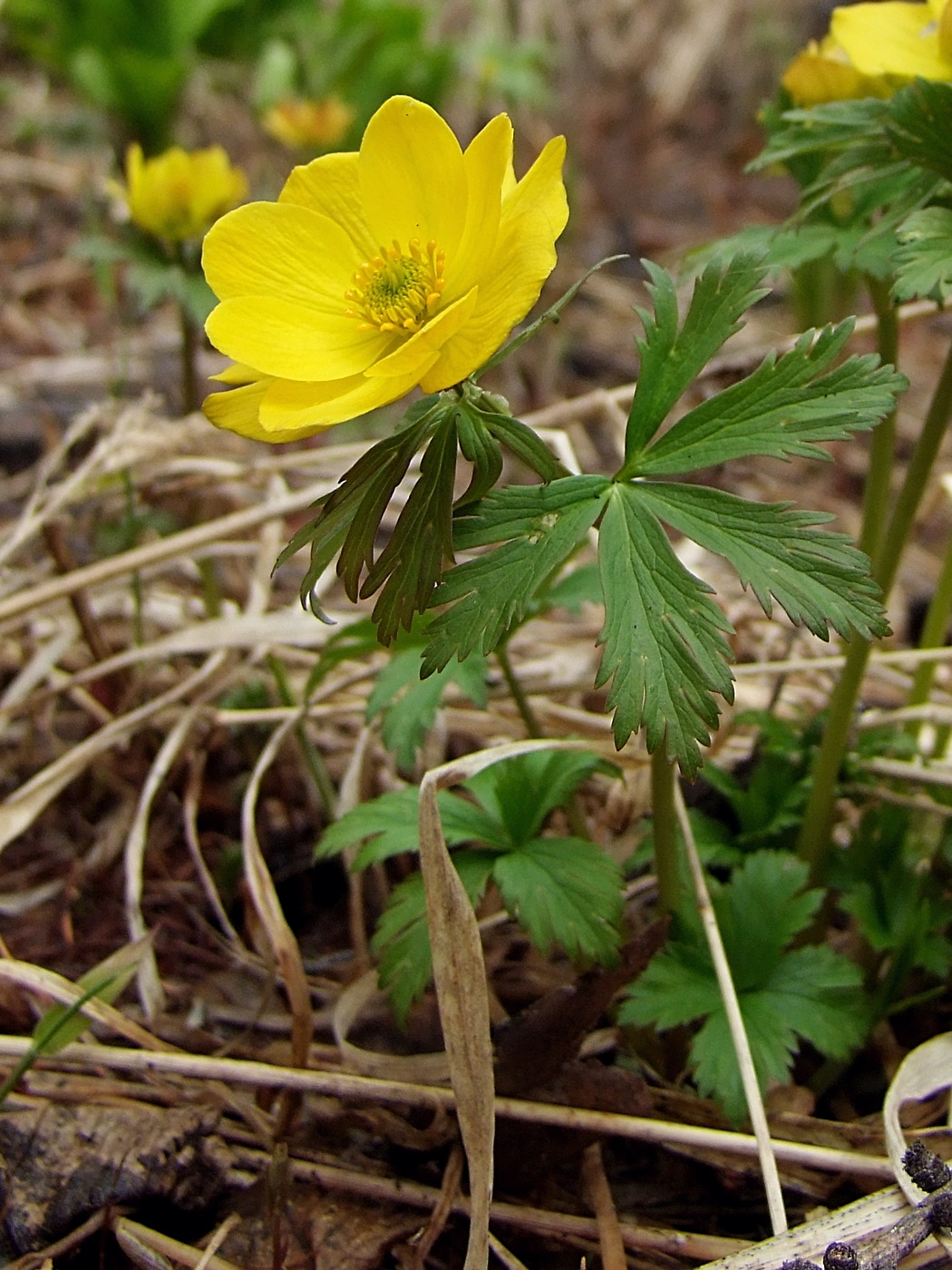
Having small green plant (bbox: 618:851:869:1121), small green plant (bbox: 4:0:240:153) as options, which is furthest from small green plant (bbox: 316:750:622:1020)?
small green plant (bbox: 4:0:240:153)

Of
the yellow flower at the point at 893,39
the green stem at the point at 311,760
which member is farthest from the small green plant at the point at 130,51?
the yellow flower at the point at 893,39

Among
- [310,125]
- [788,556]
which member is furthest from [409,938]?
[310,125]

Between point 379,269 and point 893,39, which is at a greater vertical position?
point 893,39

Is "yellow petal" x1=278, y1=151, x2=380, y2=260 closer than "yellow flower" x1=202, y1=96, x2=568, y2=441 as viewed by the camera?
No

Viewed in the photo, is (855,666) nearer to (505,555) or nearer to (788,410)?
(788,410)

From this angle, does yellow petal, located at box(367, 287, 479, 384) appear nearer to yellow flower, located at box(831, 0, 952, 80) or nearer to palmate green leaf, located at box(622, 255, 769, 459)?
palmate green leaf, located at box(622, 255, 769, 459)

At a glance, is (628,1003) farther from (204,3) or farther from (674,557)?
(204,3)
